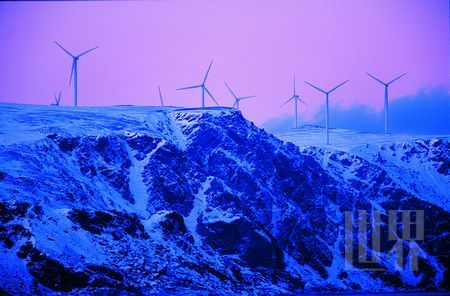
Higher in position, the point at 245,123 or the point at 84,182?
the point at 245,123

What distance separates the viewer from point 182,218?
482ft

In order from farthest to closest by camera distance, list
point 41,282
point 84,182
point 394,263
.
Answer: point 394,263 → point 84,182 → point 41,282

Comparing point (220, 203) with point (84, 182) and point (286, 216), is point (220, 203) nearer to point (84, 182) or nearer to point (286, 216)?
point (286, 216)

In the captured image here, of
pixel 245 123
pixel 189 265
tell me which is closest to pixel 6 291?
pixel 189 265

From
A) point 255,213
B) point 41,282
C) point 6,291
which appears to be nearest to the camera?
point 6,291

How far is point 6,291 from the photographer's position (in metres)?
90.9

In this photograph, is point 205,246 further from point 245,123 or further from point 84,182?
point 245,123

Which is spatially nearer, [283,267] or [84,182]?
[84,182]

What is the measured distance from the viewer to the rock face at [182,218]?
110 m

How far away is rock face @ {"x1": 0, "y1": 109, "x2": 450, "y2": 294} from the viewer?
110m

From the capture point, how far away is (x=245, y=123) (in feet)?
653

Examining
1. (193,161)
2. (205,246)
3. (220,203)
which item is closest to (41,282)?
(205,246)

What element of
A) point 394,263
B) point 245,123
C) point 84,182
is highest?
point 245,123

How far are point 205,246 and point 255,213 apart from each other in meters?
24.6
